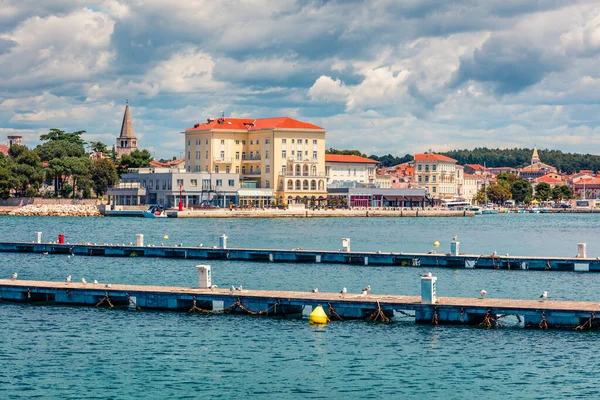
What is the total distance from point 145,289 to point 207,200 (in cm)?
10263

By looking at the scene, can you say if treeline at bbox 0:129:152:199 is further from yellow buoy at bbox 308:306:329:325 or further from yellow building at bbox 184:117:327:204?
yellow buoy at bbox 308:306:329:325

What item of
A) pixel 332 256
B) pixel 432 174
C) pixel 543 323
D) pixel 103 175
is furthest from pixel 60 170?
pixel 543 323

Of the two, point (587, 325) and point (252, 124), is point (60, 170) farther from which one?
point (587, 325)

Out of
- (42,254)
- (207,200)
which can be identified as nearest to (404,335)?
(42,254)

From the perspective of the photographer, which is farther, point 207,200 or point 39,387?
point 207,200

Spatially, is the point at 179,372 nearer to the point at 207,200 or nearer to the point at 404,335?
the point at 404,335

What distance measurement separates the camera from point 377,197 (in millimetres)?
164000

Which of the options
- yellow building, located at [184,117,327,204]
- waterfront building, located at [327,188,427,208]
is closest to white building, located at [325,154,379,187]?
waterfront building, located at [327,188,427,208]

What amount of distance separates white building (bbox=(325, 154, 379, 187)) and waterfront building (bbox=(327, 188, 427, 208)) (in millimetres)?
10565

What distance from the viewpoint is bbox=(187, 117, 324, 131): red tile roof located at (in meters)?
150

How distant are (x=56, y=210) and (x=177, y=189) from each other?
66.3 feet

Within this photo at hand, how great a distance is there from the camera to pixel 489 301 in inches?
1374

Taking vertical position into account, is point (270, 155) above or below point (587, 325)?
above

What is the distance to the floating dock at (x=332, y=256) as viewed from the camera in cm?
5606
